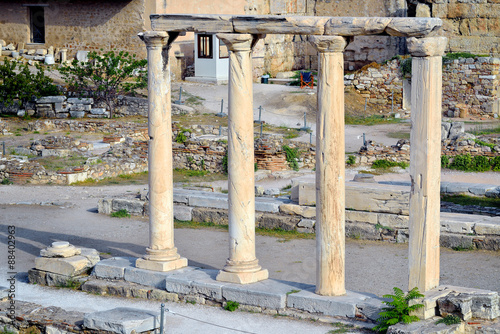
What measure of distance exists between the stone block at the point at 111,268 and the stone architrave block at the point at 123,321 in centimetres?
181

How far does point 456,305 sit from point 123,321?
12.5ft

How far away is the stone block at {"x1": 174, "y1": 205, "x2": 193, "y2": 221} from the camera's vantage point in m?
16.1

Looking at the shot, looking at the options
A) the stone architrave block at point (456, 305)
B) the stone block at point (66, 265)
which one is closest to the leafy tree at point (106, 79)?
the stone block at point (66, 265)

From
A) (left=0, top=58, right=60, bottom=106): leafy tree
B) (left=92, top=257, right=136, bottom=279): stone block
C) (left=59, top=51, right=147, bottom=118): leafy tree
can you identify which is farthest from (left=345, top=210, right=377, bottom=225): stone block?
(left=0, top=58, right=60, bottom=106): leafy tree

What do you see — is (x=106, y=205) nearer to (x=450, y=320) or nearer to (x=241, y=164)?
(x=241, y=164)

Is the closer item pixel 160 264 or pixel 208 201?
pixel 160 264

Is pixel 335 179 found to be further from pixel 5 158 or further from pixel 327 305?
pixel 5 158

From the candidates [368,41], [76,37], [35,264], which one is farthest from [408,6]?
[35,264]

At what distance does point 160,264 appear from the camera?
11.8 metres

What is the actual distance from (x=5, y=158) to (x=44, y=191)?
246cm

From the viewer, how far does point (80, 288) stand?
12016mm

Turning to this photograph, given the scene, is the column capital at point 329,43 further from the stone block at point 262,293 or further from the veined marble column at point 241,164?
the stone block at point 262,293

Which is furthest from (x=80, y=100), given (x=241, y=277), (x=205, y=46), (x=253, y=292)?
(x=253, y=292)

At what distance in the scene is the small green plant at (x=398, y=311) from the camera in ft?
30.8
